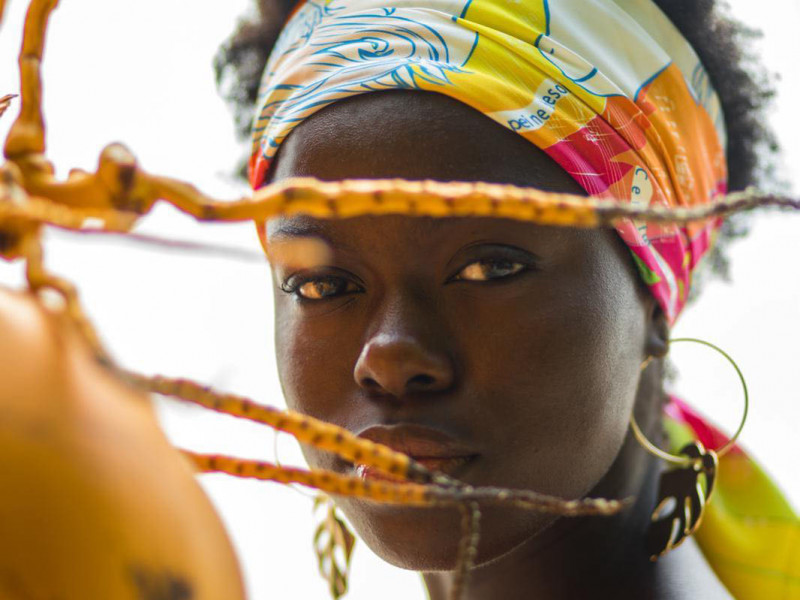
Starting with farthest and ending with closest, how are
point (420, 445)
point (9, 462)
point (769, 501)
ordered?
point (769, 501) → point (420, 445) → point (9, 462)

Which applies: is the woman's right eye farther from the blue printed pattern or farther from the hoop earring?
the hoop earring

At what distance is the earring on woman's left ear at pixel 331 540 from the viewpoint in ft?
3.62

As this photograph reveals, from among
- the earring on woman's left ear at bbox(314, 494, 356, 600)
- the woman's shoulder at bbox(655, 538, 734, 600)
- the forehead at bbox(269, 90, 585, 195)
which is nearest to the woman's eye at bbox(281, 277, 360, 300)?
the forehead at bbox(269, 90, 585, 195)

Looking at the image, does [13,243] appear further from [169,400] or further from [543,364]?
[543,364]

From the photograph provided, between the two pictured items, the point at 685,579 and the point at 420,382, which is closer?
the point at 420,382

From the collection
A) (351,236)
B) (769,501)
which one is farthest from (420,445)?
(769,501)

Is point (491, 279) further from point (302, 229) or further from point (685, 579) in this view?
point (685, 579)

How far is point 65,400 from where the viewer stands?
0.29 meters

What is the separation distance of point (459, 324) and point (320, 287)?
17 centimetres

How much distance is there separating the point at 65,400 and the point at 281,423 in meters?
0.09

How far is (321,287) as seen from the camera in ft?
2.88

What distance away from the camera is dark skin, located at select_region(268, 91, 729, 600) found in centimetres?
76

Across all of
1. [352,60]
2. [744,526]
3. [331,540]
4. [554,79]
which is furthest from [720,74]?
[331,540]

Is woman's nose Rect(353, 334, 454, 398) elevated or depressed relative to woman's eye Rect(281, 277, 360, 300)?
elevated
